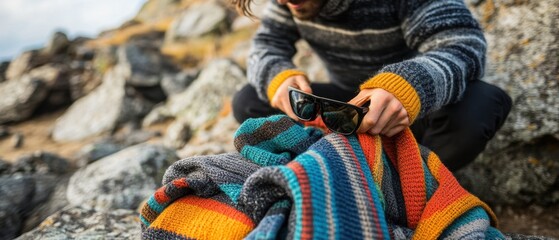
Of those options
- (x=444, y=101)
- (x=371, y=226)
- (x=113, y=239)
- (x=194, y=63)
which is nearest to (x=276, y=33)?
(x=444, y=101)

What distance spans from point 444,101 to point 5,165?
3.57m

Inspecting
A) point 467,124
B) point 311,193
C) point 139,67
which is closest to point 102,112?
point 139,67

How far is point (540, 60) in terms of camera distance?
2.26 metres

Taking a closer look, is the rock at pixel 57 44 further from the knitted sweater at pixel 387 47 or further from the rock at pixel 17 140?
the knitted sweater at pixel 387 47

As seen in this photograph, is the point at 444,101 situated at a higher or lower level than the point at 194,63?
higher

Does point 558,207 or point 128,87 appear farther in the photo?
point 128,87

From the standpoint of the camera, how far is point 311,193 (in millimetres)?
884

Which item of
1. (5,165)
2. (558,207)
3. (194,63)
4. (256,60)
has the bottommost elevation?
(194,63)

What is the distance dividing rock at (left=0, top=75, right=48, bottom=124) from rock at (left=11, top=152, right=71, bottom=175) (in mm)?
6125

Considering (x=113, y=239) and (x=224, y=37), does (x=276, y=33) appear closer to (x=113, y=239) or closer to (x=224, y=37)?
(x=113, y=239)

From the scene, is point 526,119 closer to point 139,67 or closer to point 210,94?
point 210,94

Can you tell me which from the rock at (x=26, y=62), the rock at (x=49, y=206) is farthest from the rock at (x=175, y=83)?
the rock at (x=26, y=62)

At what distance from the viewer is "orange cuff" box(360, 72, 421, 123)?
1251 millimetres

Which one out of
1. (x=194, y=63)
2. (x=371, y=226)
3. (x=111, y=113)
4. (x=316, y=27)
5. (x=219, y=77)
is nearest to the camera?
(x=371, y=226)
